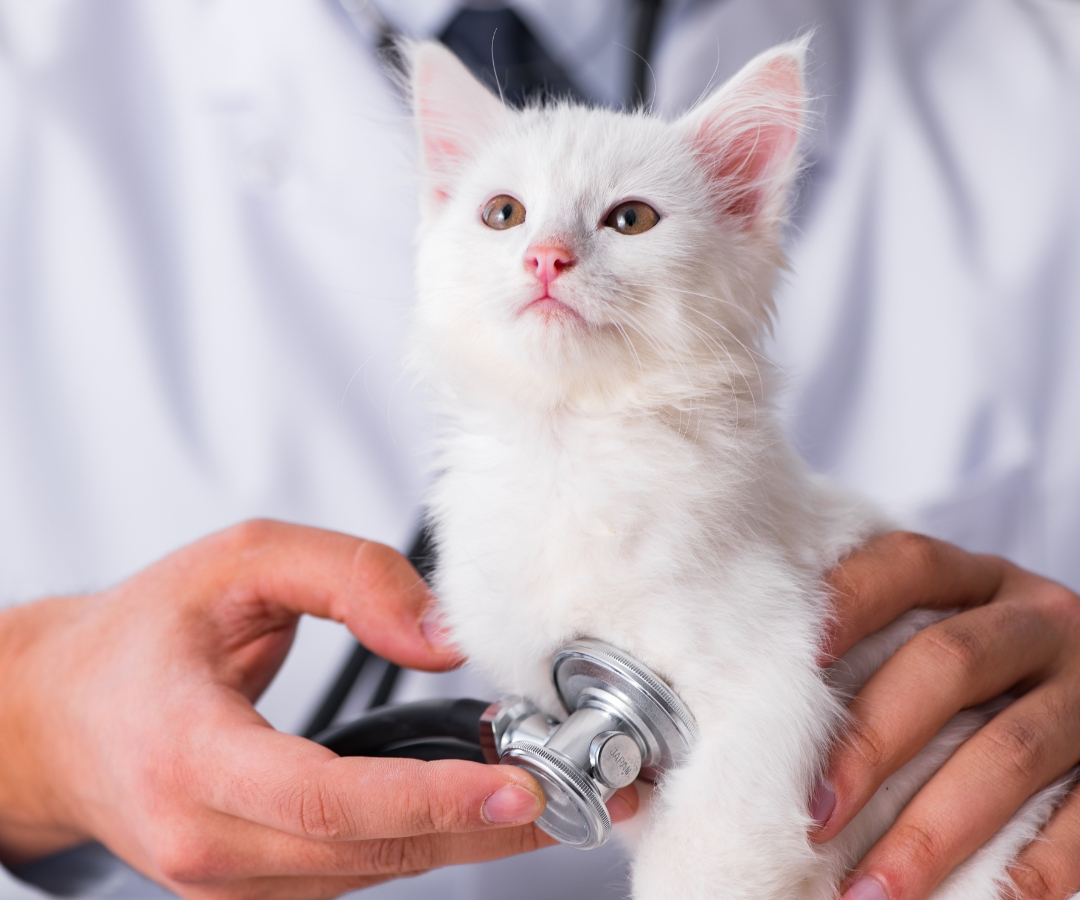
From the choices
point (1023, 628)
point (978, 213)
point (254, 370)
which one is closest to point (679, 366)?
point (1023, 628)

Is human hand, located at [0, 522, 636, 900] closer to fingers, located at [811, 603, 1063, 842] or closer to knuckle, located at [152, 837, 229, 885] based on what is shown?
knuckle, located at [152, 837, 229, 885]

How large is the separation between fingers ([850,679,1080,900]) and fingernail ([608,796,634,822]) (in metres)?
0.24

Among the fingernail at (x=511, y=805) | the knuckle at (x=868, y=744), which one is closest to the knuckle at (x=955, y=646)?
the knuckle at (x=868, y=744)

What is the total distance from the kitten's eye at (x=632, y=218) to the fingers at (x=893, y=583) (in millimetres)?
451

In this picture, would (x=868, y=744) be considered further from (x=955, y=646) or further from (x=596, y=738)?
(x=596, y=738)

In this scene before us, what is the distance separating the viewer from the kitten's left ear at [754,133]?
3.07 ft

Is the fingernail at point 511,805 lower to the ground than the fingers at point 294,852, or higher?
higher

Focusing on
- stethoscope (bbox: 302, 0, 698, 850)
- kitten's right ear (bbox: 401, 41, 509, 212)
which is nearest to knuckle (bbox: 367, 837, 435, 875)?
stethoscope (bbox: 302, 0, 698, 850)

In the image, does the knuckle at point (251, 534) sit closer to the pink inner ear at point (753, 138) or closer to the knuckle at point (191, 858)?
the knuckle at point (191, 858)

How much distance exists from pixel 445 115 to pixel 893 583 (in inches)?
32.3

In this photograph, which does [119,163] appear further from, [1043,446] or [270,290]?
[1043,446]

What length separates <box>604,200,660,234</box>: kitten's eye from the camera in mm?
895

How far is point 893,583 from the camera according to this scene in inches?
38.2

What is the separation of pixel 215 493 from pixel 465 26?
1.13m
